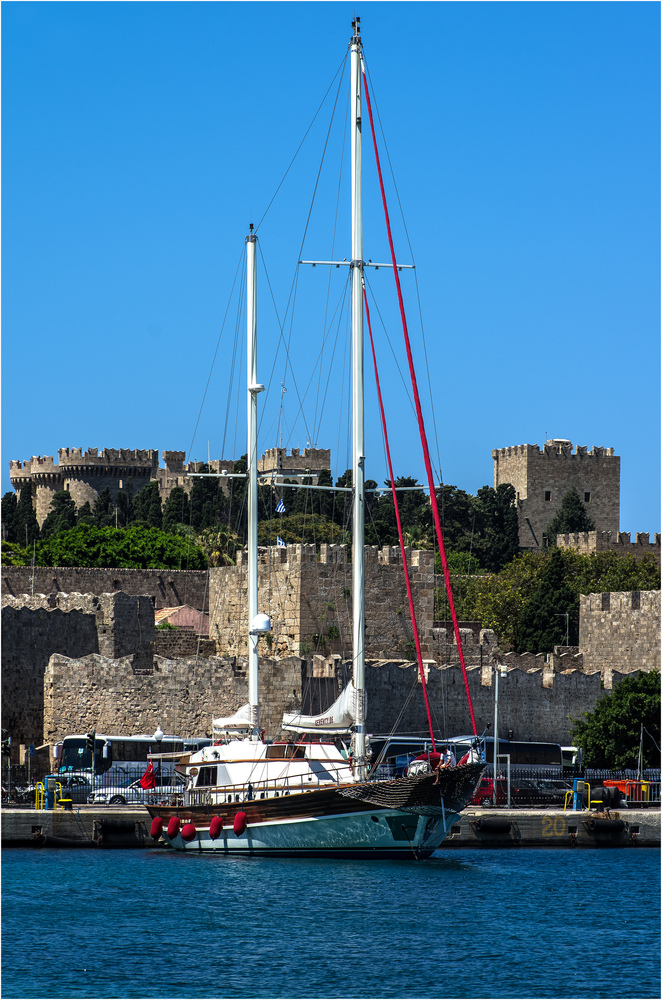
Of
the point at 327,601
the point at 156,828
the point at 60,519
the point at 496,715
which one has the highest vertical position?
the point at 60,519

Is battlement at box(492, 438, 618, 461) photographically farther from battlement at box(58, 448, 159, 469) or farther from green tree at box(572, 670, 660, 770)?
green tree at box(572, 670, 660, 770)

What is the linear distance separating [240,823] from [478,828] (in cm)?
521

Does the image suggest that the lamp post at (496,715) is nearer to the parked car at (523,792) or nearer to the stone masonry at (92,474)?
the parked car at (523,792)

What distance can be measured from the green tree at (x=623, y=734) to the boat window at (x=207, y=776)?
11.6 m

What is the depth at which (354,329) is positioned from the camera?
1300 inches

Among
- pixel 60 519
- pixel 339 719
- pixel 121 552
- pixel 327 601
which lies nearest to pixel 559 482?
pixel 60 519

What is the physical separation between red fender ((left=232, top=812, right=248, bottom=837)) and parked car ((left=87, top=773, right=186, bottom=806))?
2578 millimetres

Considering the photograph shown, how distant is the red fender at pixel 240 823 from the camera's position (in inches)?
1200

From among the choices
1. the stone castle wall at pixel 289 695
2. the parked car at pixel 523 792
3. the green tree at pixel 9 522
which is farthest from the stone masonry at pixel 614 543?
the parked car at pixel 523 792

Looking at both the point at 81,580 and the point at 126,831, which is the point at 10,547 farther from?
the point at 126,831

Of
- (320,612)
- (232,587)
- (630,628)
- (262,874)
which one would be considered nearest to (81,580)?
(232,587)

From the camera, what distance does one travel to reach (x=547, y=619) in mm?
58219

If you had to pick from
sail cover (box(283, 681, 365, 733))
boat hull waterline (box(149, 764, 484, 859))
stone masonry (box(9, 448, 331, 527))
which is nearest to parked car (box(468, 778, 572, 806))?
boat hull waterline (box(149, 764, 484, 859))

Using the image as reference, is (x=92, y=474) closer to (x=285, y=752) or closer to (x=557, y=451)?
(x=557, y=451)
